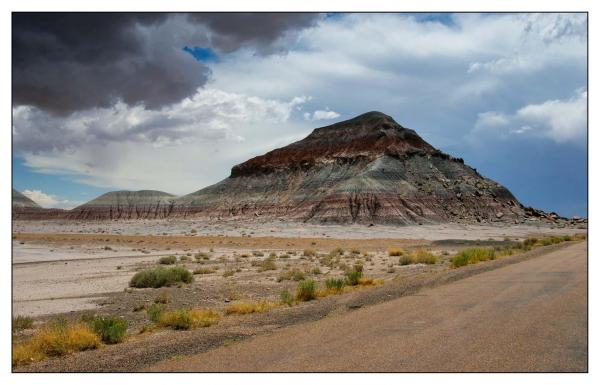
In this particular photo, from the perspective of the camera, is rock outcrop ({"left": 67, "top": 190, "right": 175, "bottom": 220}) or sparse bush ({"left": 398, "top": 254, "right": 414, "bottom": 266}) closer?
sparse bush ({"left": 398, "top": 254, "right": 414, "bottom": 266})

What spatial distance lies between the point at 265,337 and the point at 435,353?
341 centimetres

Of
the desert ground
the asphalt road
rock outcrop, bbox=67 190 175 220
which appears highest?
rock outcrop, bbox=67 190 175 220

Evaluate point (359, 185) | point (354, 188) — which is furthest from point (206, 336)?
point (359, 185)

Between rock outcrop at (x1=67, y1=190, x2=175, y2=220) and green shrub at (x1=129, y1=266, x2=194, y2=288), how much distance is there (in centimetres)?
12895

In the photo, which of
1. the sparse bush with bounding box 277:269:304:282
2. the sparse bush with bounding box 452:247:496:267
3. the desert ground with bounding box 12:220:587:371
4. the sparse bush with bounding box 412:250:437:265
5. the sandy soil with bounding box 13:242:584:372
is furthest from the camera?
the sparse bush with bounding box 412:250:437:265

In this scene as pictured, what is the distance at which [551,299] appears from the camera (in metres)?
11.9

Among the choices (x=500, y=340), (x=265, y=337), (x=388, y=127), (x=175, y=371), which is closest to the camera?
(x=175, y=371)

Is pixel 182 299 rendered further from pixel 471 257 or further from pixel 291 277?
pixel 471 257

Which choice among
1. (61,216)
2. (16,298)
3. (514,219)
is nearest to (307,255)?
(16,298)

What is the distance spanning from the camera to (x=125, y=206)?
158875mm

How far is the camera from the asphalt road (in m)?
7.14

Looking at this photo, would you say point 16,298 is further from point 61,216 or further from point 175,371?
point 61,216

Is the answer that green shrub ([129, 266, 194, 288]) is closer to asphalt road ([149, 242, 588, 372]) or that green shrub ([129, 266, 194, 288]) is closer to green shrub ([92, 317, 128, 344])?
green shrub ([92, 317, 128, 344])

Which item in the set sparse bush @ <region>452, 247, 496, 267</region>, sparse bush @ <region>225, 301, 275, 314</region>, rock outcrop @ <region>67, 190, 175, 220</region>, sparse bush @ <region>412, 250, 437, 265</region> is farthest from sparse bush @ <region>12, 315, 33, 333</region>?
rock outcrop @ <region>67, 190, 175, 220</region>
